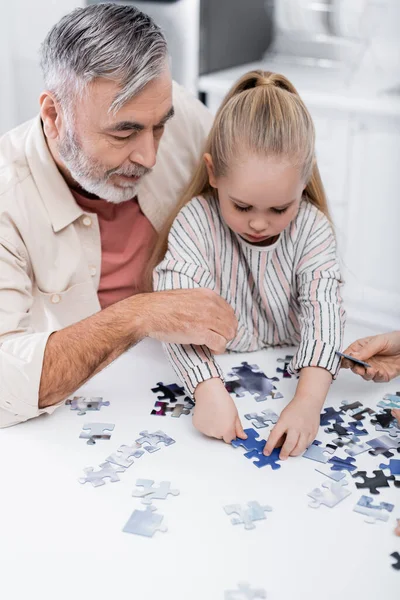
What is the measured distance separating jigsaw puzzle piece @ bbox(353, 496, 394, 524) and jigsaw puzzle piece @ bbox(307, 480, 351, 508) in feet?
0.11

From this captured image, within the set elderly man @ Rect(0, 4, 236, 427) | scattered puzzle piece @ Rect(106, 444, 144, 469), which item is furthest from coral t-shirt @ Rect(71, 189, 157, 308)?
scattered puzzle piece @ Rect(106, 444, 144, 469)

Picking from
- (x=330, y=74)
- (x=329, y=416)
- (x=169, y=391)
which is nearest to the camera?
(x=329, y=416)

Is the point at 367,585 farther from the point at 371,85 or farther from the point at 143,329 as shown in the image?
the point at 371,85

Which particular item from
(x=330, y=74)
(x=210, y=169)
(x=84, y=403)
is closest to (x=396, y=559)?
(x=84, y=403)

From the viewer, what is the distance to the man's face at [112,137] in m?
1.72

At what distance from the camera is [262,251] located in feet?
5.82

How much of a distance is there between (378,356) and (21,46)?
333 cm

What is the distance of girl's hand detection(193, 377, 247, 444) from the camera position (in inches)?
55.7

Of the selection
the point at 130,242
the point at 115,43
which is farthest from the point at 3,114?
the point at 115,43

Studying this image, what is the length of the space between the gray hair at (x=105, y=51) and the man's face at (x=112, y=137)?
0.02 meters

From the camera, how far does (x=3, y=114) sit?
423 centimetres

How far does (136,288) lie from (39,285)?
0.31 meters

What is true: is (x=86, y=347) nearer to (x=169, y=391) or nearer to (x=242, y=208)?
(x=169, y=391)

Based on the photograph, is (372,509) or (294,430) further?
(294,430)
